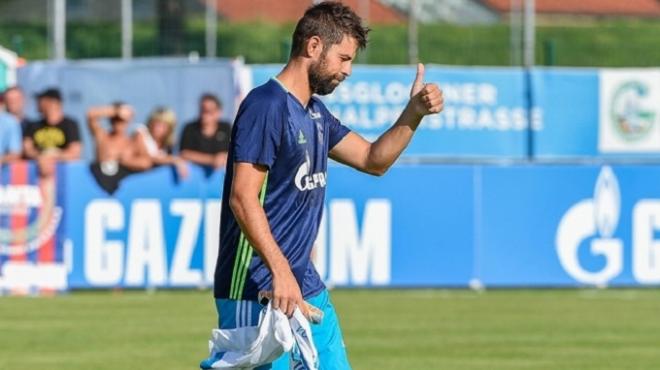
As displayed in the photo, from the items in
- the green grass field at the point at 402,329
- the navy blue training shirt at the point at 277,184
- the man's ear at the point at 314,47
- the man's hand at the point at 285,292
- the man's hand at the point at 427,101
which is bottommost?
the green grass field at the point at 402,329

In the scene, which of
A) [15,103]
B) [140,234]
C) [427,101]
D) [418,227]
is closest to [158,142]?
[140,234]

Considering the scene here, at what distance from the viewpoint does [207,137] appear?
2062cm

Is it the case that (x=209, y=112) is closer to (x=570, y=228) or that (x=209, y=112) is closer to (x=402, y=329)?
(x=570, y=228)

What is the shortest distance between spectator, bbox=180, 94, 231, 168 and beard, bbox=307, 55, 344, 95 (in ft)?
41.5

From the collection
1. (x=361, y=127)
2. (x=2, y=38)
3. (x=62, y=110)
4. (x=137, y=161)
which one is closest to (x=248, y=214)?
(x=137, y=161)

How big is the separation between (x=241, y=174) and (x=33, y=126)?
1383 centimetres

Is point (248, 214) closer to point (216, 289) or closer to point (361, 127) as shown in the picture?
point (216, 289)

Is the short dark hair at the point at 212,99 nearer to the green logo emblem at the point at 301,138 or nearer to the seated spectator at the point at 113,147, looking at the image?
the seated spectator at the point at 113,147

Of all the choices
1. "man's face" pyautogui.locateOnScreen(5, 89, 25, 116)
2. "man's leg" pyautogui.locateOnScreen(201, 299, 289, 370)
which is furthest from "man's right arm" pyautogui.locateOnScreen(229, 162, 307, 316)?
"man's face" pyautogui.locateOnScreen(5, 89, 25, 116)

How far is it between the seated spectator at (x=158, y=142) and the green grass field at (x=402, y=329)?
1.50 meters

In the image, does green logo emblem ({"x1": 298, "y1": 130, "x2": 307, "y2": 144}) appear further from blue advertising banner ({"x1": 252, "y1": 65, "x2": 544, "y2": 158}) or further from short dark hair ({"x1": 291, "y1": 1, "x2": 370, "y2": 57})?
blue advertising banner ({"x1": 252, "y1": 65, "x2": 544, "y2": 158})

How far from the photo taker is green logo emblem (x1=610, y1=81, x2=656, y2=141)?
24203 mm

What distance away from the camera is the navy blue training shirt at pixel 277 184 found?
7.44 m

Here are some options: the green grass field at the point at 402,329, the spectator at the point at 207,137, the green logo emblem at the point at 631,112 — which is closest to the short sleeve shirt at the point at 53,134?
the spectator at the point at 207,137
